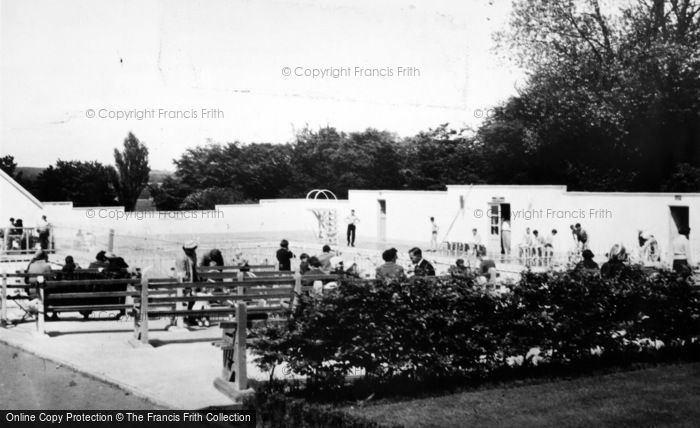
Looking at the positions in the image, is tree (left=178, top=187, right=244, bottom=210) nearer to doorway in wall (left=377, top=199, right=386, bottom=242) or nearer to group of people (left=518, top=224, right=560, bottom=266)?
doorway in wall (left=377, top=199, right=386, bottom=242)

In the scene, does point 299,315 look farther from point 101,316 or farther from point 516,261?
point 516,261

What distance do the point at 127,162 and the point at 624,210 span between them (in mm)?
47210

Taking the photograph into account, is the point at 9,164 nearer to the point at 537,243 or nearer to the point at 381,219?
the point at 381,219

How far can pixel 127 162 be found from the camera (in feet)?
216

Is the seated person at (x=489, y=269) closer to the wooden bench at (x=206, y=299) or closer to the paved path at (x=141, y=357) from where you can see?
the wooden bench at (x=206, y=299)

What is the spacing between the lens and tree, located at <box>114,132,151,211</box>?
65.8 meters

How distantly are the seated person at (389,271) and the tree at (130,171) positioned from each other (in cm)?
5660

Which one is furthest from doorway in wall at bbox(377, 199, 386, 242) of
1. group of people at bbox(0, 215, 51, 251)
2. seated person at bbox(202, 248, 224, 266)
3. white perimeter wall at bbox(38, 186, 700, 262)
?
seated person at bbox(202, 248, 224, 266)

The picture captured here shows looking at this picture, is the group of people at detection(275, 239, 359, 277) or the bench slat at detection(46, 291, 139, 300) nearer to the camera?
the bench slat at detection(46, 291, 139, 300)

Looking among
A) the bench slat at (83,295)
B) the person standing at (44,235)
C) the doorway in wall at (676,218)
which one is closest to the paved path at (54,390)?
the bench slat at (83,295)

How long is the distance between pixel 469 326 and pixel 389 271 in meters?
1.78

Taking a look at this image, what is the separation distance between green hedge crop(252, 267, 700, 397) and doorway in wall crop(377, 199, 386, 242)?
99.9 feet

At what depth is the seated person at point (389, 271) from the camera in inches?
377

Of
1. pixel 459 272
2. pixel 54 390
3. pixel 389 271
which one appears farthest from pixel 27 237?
pixel 459 272
